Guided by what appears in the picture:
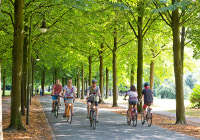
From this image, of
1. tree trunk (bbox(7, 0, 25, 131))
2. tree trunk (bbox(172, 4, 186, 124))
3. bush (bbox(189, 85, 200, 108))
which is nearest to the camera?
tree trunk (bbox(7, 0, 25, 131))

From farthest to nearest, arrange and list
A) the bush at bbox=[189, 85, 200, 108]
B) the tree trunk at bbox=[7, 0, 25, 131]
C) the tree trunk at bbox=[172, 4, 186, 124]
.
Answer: the bush at bbox=[189, 85, 200, 108] → the tree trunk at bbox=[172, 4, 186, 124] → the tree trunk at bbox=[7, 0, 25, 131]

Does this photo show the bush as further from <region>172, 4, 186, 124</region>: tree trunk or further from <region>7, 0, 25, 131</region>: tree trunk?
<region>7, 0, 25, 131</region>: tree trunk

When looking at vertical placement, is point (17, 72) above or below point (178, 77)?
above

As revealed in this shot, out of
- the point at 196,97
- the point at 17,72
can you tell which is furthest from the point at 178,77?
the point at 196,97

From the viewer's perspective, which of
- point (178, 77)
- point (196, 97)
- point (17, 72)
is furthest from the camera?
point (196, 97)

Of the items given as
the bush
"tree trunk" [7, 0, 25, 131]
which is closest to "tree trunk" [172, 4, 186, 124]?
"tree trunk" [7, 0, 25, 131]

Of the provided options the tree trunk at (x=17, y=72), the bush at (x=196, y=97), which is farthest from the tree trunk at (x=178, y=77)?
the bush at (x=196, y=97)

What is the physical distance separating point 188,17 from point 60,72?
3650cm

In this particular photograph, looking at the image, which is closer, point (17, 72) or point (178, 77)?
point (17, 72)

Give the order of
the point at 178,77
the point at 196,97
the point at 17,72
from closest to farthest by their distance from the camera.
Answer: the point at 17,72
the point at 178,77
the point at 196,97

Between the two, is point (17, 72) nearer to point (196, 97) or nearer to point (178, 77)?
point (178, 77)

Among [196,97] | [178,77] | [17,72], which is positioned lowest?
[196,97]

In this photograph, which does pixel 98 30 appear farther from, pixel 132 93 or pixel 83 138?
pixel 83 138

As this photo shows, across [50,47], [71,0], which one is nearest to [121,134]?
[71,0]
